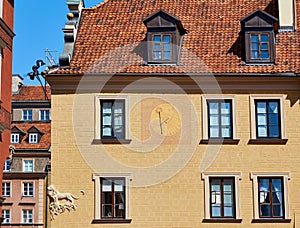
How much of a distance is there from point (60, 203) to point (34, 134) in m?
37.9

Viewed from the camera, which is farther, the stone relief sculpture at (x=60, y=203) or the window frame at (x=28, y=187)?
the window frame at (x=28, y=187)

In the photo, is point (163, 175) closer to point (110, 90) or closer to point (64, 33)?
point (110, 90)

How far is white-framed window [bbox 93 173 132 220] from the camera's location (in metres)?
28.8

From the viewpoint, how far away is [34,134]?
6606cm

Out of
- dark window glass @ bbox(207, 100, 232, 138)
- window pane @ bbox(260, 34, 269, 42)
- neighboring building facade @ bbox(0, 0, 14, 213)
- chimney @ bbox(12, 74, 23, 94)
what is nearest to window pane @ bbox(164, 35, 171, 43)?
dark window glass @ bbox(207, 100, 232, 138)

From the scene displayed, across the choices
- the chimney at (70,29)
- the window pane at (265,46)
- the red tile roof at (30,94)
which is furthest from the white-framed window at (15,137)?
the window pane at (265,46)

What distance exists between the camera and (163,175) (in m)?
29.0

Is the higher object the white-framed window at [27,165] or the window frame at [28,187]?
the white-framed window at [27,165]

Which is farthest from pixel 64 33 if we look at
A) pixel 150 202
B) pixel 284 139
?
pixel 284 139

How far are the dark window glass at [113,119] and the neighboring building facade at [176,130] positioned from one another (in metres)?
0.04

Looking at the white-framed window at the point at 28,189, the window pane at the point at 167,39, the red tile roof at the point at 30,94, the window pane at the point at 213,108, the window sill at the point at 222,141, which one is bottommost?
the white-framed window at the point at 28,189

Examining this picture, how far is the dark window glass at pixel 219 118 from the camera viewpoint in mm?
29453

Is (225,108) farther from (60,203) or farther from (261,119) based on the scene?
(60,203)

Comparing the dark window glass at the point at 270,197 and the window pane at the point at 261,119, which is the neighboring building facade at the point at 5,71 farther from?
the dark window glass at the point at 270,197
